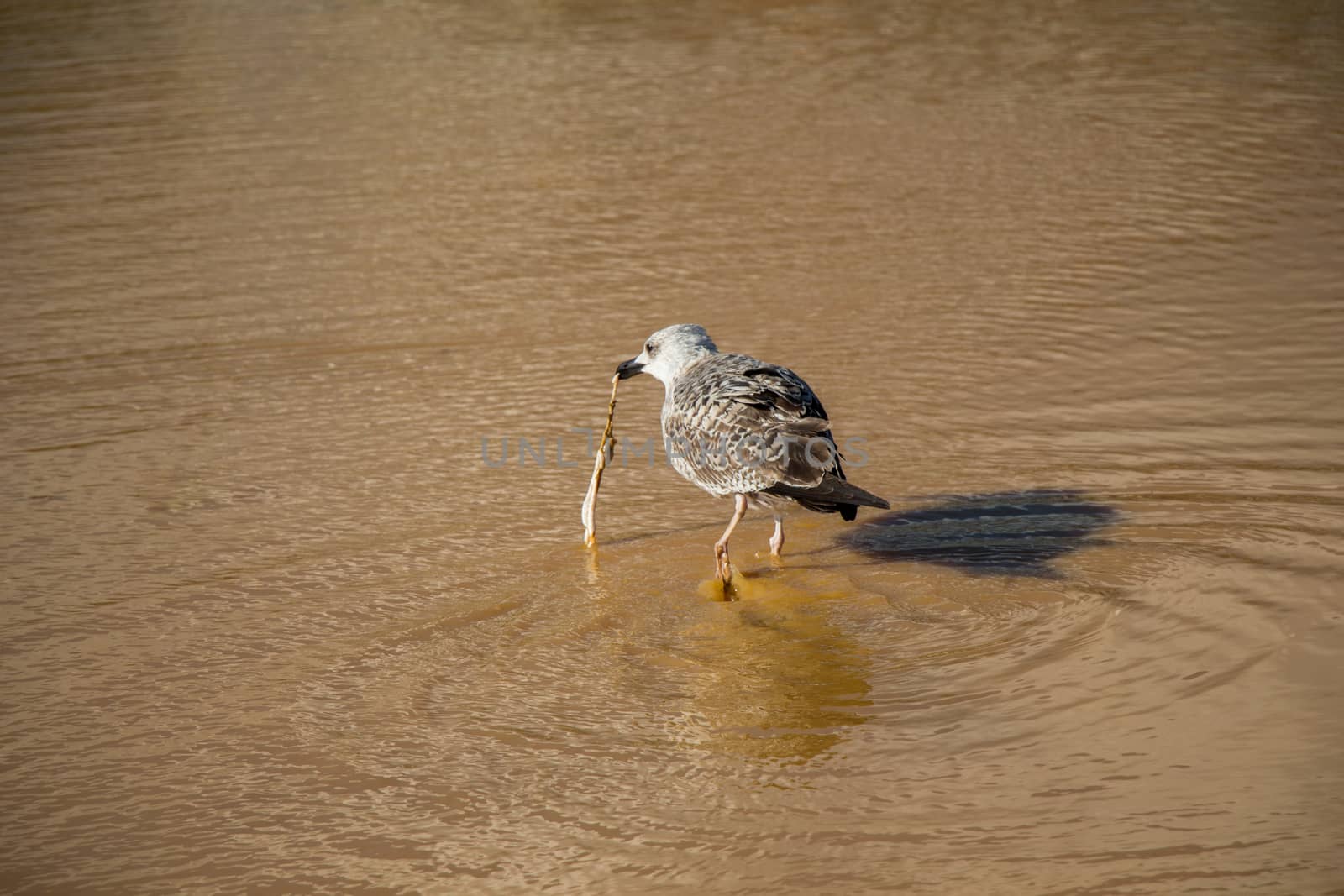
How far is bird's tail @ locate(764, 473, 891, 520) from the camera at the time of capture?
5.56 m

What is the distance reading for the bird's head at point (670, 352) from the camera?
6.88 m

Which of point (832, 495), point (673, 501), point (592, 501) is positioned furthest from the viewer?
point (673, 501)

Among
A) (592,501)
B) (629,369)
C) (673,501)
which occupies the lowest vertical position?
(673,501)

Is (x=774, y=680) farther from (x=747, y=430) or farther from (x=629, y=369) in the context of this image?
(x=629, y=369)

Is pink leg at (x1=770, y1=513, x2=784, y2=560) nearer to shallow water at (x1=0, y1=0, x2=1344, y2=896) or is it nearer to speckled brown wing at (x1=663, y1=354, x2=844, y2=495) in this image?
shallow water at (x1=0, y1=0, x2=1344, y2=896)

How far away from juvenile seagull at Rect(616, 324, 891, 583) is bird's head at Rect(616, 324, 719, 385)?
67 millimetres

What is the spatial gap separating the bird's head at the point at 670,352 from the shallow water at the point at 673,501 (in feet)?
2.19

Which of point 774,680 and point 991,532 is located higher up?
point 991,532

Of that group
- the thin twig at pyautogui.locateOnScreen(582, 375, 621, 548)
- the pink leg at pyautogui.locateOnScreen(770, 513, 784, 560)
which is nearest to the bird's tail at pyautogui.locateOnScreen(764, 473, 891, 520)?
the pink leg at pyautogui.locateOnScreen(770, 513, 784, 560)

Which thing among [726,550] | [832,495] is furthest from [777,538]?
[832,495]

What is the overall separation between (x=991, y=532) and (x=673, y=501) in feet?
5.38

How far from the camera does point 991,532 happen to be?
645 cm

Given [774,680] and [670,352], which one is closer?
[774,680]

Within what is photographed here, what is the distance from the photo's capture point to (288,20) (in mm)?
19719
